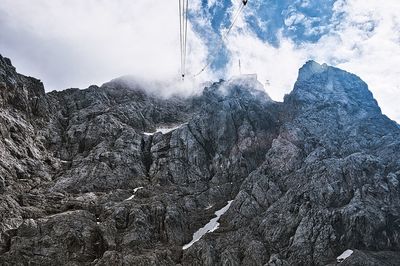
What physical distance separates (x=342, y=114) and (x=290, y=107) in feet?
75.2

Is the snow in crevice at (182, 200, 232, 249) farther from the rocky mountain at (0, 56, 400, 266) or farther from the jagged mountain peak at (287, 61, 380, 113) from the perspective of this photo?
the jagged mountain peak at (287, 61, 380, 113)

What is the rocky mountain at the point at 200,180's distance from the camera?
72.3 m

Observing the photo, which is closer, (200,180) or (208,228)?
(208,228)

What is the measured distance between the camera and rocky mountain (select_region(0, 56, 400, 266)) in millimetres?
72312

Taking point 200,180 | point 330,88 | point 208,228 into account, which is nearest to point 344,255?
point 208,228

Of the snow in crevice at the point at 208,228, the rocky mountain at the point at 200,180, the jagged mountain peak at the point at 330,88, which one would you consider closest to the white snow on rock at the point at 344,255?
the rocky mountain at the point at 200,180

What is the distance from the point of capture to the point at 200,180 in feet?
377

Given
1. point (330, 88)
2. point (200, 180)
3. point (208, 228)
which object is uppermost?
point (330, 88)

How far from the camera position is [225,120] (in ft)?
457

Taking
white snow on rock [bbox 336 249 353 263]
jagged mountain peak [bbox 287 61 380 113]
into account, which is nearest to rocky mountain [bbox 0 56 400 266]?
white snow on rock [bbox 336 249 353 263]

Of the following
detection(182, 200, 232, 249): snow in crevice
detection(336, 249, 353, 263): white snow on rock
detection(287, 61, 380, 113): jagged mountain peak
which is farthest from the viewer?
detection(287, 61, 380, 113): jagged mountain peak

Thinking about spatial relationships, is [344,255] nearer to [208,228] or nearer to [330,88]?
[208,228]

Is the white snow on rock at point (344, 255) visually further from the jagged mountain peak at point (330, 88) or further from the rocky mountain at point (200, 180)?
the jagged mountain peak at point (330, 88)

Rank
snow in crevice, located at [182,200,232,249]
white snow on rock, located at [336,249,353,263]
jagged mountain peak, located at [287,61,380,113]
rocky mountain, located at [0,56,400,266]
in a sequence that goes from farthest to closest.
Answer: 1. jagged mountain peak, located at [287,61,380,113]
2. snow in crevice, located at [182,200,232,249]
3. rocky mountain, located at [0,56,400,266]
4. white snow on rock, located at [336,249,353,263]
